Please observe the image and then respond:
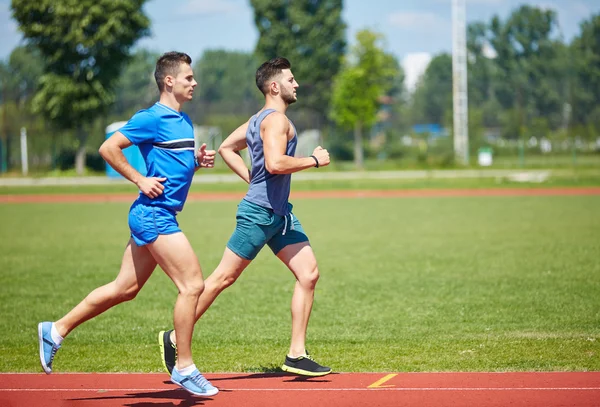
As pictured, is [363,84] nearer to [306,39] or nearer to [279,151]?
[306,39]

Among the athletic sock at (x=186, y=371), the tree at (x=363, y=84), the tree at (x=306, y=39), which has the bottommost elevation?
the athletic sock at (x=186, y=371)

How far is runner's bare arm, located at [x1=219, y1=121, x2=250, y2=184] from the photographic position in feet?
23.0

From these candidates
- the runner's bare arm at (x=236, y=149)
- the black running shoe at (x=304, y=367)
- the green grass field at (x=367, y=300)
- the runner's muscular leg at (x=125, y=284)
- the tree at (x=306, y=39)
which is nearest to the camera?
the runner's muscular leg at (x=125, y=284)

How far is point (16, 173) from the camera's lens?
52.9 m

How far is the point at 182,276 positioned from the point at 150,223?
17.1 inches

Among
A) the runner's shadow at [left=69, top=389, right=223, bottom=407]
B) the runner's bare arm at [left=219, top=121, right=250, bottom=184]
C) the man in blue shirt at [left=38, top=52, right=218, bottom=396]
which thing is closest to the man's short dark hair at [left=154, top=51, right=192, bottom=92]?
the man in blue shirt at [left=38, top=52, right=218, bottom=396]

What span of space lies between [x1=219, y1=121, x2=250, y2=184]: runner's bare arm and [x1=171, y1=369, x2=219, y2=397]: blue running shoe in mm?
1768

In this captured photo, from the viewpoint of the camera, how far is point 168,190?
5.98 meters

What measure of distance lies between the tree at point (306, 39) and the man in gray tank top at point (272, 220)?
68969 millimetres

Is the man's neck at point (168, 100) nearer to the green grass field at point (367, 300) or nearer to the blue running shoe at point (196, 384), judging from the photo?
the blue running shoe at point (196, 384)

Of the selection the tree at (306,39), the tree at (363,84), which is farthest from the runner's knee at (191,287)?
the tree at (306,39)

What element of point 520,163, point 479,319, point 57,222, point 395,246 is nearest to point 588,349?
point 479,319

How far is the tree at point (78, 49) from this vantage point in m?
50.8

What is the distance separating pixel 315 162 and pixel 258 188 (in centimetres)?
54
